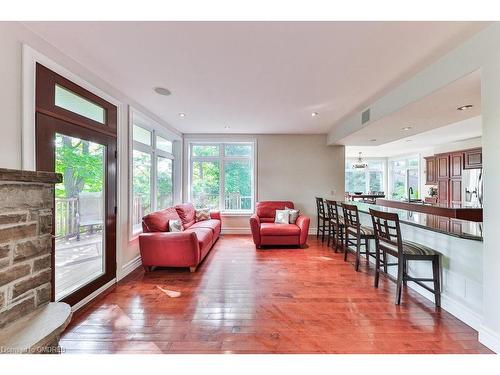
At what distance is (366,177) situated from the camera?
10664 mm

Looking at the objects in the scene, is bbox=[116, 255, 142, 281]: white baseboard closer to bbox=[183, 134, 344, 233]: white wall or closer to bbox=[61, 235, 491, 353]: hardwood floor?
bbox=[61, 235, 491, 353]: hardwood floor

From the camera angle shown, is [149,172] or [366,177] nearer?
[149,172]

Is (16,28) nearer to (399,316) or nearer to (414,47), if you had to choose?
(414,47)

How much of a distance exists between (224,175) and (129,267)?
3211 mm

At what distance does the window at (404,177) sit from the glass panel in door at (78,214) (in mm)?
9612

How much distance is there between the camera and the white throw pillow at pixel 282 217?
506 cm

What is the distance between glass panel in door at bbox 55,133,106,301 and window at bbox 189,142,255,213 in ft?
10.4

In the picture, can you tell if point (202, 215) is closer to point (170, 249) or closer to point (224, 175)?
point (224, 175)

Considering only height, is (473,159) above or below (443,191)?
above

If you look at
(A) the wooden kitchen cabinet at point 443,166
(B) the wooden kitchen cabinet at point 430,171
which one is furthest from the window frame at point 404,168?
(A) the wooden kitchen cabinet at point 443,166

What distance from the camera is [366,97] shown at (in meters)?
3.32

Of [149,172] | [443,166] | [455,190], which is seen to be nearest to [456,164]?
[443,166]

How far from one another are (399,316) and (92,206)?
353 cm

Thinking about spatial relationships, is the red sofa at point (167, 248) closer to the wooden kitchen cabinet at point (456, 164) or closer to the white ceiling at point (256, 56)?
the white ceiling at point (256, 56)
